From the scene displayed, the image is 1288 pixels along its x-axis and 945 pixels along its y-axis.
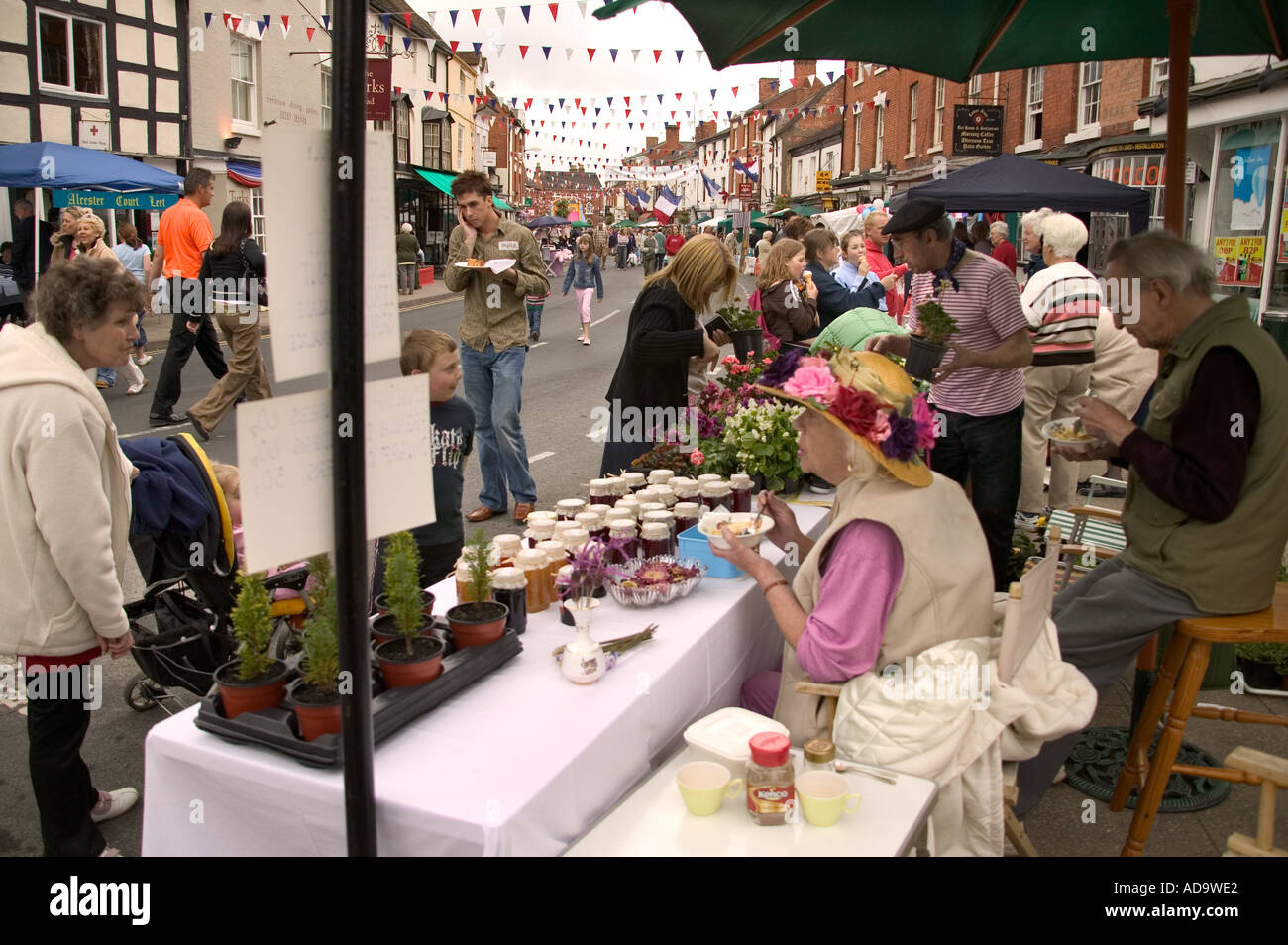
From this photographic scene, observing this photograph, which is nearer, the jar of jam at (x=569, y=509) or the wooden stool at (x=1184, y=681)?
the wooden stool at (x=1184, y=681)

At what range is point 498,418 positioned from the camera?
21.4 feet

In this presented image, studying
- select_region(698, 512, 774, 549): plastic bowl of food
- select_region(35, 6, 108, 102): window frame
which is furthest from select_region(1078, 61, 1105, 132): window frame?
select_region(35, 6, 108, 102): window frame

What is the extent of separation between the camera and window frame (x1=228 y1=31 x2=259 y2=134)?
22.0 m

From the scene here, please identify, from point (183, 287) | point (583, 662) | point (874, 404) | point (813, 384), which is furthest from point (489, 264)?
point (183, 287)

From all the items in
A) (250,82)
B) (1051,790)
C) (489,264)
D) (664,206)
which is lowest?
(1051,790)

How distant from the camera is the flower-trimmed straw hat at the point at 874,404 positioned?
8.51 ft

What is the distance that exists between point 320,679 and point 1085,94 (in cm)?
1938

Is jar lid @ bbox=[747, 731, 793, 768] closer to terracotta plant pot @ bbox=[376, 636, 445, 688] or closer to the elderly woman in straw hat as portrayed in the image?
the elderly woman in straw hat

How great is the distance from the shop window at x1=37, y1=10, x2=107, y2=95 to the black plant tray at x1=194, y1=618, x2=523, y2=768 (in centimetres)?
1961

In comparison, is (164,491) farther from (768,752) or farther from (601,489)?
(768,752)

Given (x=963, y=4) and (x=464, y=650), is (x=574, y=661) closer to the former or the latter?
(x=464, y=650)

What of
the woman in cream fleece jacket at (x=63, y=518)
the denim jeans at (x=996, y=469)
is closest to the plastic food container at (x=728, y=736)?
the woman in cream fleece jacket at (x=63, y=518)

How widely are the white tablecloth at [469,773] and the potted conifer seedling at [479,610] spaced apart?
4.4 inches

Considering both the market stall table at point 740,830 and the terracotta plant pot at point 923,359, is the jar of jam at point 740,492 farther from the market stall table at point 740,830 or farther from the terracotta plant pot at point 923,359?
the market stall table at point 740,830
